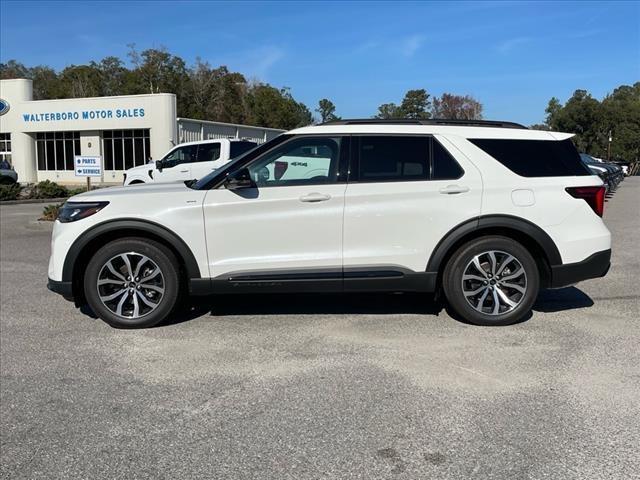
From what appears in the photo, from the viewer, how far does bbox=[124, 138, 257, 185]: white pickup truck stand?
696 inches

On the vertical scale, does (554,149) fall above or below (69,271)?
above

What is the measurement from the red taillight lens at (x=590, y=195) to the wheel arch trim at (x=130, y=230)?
3446 millimetres

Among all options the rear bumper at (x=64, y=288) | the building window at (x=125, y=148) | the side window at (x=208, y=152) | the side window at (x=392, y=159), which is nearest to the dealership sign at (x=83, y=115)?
the building window at (x=125, y=148)

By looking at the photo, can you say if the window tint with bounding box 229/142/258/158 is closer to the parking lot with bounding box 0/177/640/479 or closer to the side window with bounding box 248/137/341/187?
the parking lot with bounding box 0/177/640/479

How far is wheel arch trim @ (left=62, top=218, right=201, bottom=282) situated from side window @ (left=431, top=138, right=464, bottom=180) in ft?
7.56

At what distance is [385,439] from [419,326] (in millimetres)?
2252

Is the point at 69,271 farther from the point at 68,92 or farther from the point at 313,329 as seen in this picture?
the point at 68,92

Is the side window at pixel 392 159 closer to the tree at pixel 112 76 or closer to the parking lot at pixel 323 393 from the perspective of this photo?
the parking lot at pixel 323 393

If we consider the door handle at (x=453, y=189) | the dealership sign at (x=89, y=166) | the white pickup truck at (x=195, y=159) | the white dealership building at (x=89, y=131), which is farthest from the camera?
the white dealership building at (x=89, y=131)

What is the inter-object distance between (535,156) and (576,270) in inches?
43.3

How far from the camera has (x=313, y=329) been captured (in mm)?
5504

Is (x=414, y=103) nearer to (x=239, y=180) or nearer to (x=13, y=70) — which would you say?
(x=13, y=70)

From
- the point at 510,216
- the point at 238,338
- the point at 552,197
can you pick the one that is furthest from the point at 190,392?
the point at 552,197

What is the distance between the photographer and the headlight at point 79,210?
5430mm
